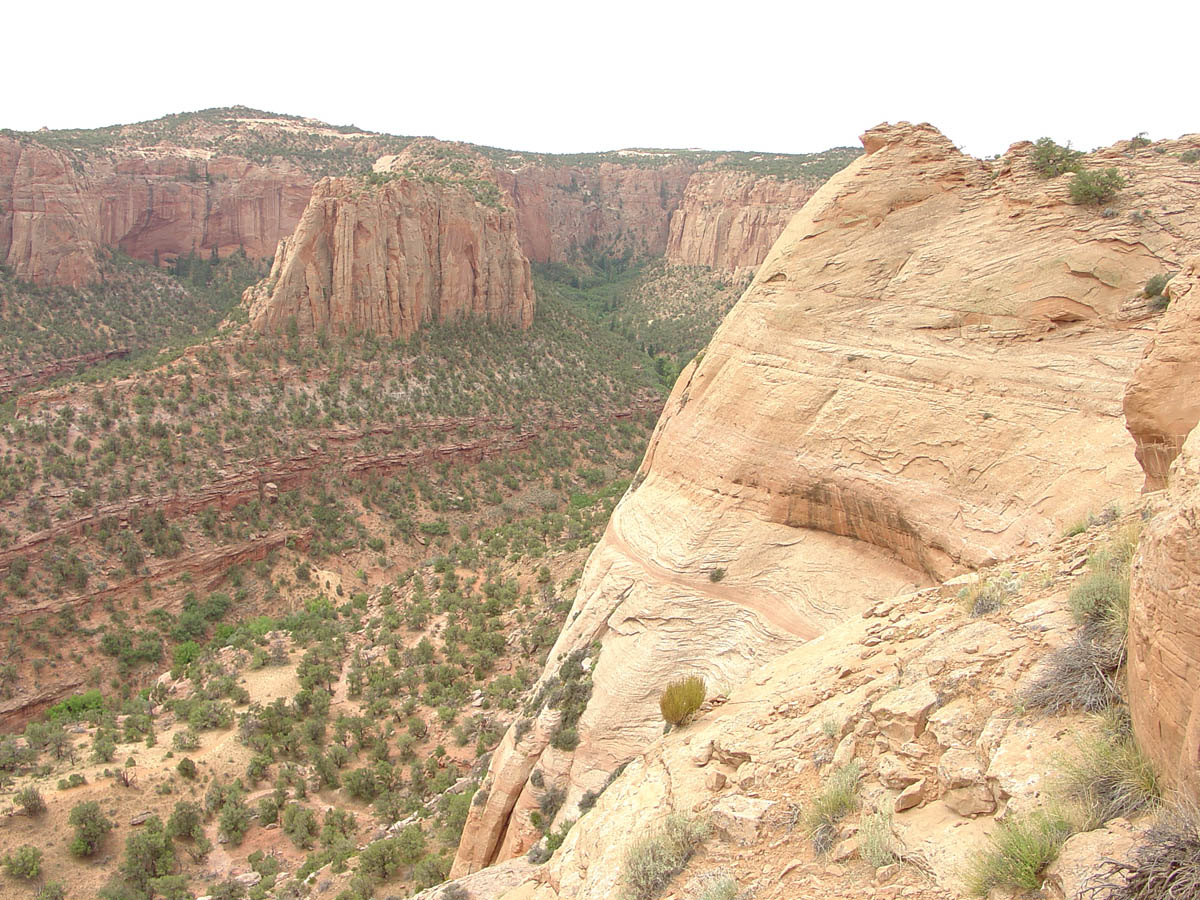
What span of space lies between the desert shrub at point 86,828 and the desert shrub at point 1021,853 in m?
22.1

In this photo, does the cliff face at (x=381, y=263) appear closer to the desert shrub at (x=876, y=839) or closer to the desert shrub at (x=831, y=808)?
the desert shrub at (x=831, y=808)

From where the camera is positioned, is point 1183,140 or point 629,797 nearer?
point 629,797

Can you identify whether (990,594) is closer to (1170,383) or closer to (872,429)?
(1170,383)

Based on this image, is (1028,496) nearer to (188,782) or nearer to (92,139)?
(188,782)

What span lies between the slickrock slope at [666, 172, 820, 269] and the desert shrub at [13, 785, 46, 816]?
89.2 m

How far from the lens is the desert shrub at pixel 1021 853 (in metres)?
4.51

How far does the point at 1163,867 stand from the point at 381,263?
5260cm

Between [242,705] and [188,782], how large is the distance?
12.5 feet

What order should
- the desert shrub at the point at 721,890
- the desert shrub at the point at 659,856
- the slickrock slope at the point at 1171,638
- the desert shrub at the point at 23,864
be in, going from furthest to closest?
1. the desert shrub at the point at 23,864
2. the desert shrub at the point at 659,856
3. the desert shrub at the point at 721,890
4. the slickrock slope at the point at 1171,638

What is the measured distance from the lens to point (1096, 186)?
12.2 m

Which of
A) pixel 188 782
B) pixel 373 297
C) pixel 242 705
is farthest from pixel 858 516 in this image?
pixel 373 297

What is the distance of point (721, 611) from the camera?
523 inches

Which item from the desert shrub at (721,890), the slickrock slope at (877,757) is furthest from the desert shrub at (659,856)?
the desert shrub at (721,890)

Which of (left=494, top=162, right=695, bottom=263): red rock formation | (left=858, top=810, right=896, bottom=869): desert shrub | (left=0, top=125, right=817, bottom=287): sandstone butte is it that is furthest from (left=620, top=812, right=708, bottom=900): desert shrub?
(left=494, top=162, right=695, bottom=263): red rock formation
